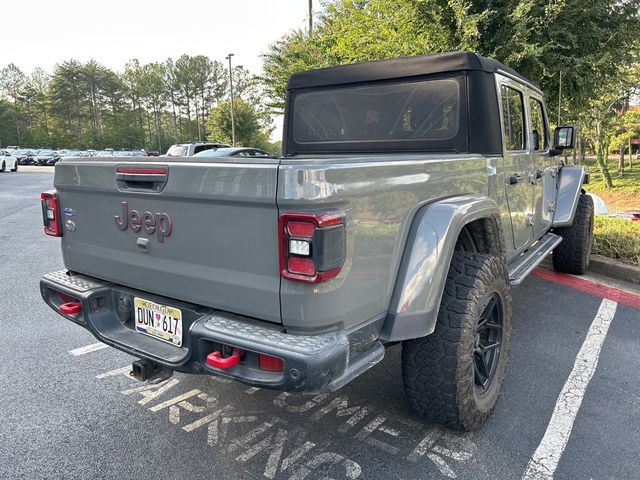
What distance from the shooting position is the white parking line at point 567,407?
232cm

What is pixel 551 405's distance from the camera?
2.85 metres

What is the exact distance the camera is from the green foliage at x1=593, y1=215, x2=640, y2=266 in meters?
5.63

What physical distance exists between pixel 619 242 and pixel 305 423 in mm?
5033

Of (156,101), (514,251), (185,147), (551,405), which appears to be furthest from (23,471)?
(156,101)

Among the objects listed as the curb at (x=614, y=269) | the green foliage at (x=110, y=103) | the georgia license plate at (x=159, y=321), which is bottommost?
the curb at (x=614, y=269)

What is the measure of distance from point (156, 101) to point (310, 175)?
83437mm

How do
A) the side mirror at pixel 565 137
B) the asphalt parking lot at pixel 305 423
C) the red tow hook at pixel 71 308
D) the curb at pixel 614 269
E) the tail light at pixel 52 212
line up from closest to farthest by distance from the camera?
the asphalt parking lot at pixel 305 423 < the red tow hook at pixel 71 308 < the tail light at pixel 52 212 < the side mirror at pixel 565 137 < the curb at pixel 614 269

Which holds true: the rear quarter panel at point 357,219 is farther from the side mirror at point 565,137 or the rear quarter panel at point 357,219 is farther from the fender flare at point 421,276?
the side mirror at point 565,137

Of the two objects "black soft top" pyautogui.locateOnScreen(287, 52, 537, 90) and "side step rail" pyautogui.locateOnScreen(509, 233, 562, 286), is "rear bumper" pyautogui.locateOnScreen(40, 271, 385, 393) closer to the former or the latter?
"side step rail" pyautogui.locateOnScreen(509, 233, 562, 286)

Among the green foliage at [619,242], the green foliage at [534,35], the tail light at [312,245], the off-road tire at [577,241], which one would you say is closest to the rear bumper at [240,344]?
the tail light at [312,245]

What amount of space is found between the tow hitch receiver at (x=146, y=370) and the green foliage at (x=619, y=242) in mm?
5234

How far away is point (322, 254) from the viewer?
5.89 ft

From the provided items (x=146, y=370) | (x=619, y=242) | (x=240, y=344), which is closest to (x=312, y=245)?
(x=240, y=344)

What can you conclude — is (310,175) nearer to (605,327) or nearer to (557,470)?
(557,470)
